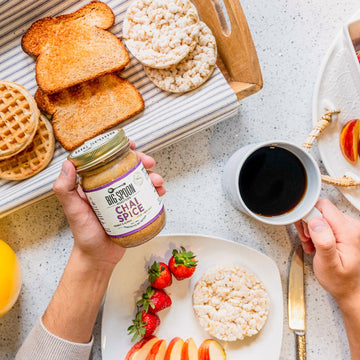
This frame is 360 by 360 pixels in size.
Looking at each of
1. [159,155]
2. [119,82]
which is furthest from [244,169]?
[119,82]

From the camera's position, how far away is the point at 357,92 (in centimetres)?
91

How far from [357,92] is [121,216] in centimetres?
65

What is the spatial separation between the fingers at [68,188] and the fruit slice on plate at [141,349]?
43cm

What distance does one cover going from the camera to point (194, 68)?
0.96 metres

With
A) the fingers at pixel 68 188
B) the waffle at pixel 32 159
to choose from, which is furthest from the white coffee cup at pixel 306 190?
the waffle at pixel 32 159

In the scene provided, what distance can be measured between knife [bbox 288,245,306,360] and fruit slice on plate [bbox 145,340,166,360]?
14.3 inches

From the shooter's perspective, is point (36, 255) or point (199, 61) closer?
point (199, 61)

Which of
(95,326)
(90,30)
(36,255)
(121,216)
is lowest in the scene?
(95,326)

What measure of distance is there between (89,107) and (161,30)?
0.90 ft

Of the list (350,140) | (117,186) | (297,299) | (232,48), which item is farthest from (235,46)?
(297,299)

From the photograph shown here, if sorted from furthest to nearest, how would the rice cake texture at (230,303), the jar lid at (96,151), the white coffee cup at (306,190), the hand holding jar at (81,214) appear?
the rice cake texture at (230,303)
the white coffee cup at (306,190)
the hand holding jar at (81,214)
the jar lid at (96,151)

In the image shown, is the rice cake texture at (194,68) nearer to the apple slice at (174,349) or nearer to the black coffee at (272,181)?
the black coffee at (272,181)

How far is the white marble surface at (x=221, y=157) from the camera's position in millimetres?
1057

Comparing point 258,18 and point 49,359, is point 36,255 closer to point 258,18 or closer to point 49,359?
point 49,359
